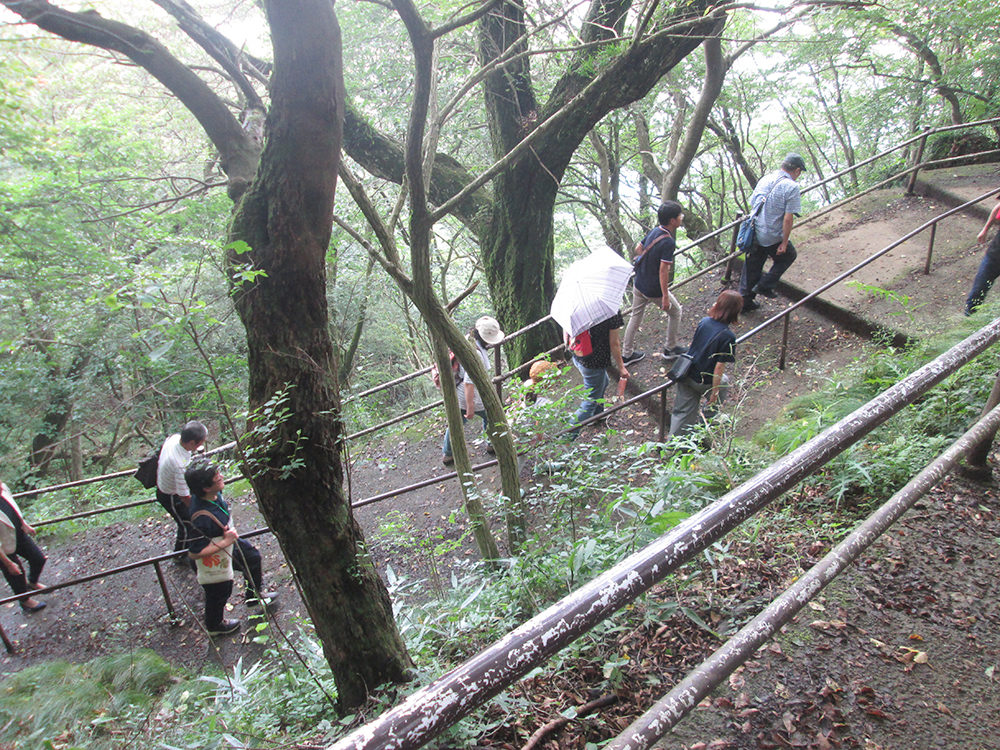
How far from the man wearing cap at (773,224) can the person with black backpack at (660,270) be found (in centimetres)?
112

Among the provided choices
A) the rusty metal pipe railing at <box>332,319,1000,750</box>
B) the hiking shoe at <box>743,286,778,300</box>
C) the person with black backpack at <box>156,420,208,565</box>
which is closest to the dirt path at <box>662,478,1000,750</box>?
the rusty metal pipe railing at <box>332,319,1000,750</box>

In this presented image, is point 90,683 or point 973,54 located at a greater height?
point 973,54

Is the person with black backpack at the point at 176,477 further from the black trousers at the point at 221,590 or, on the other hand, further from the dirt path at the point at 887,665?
the dirt path at the point at 887,665

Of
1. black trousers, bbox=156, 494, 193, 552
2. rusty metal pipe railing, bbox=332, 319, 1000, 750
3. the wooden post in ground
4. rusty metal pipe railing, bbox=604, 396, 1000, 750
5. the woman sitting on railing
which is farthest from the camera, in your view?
black trousers, bbox=156, 494, 193, 552

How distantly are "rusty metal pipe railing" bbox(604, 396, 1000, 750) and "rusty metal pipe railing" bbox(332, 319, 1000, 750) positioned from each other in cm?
26

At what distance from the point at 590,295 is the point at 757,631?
153 inches

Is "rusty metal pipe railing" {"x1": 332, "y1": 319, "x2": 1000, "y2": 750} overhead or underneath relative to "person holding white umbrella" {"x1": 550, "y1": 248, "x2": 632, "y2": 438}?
underneath

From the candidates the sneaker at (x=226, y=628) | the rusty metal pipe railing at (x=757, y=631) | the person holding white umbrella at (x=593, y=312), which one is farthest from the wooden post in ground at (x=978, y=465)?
the sneaker at (x=226, y=628)

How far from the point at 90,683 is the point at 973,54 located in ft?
44.2

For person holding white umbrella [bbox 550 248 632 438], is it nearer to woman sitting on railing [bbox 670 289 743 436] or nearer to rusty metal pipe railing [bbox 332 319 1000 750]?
woman sitting on railing [bbox 670 289 743 436]

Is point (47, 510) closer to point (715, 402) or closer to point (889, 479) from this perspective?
point (715, 402)

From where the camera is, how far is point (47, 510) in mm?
9664

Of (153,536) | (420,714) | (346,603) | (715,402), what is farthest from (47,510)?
(420,714)

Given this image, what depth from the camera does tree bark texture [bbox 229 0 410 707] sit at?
2.59 m
